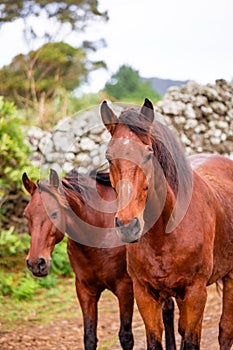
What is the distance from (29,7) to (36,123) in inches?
484

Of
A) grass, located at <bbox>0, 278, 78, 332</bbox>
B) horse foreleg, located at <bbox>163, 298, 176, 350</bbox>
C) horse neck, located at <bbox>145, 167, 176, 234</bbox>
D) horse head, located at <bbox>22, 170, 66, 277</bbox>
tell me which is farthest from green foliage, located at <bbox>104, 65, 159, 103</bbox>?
horse neck, located at <bbox>145, 167, 176, 234</bbox>

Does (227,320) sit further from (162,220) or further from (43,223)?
(43,223)

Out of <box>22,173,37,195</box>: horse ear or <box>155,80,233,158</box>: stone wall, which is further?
<box>155,80,233,158</box>: stone wall

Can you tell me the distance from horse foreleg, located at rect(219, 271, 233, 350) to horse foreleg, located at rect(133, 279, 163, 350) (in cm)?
78

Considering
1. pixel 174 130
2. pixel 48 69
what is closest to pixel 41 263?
pixel 174 130

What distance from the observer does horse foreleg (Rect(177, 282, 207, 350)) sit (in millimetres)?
3344

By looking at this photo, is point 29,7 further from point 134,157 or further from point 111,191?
point 134,157

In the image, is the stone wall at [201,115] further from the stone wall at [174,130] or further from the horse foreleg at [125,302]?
the horse foreleg at [125,302]

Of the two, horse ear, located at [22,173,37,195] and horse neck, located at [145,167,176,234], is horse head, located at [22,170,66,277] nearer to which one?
horse ear, located at [22,173,37,195]

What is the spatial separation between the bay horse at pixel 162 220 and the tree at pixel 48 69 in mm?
17383

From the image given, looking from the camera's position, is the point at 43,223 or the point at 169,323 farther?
the point at 169,323

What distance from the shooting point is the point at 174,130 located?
8867 mm

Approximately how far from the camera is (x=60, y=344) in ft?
18.2

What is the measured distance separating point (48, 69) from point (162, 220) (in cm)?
2091
